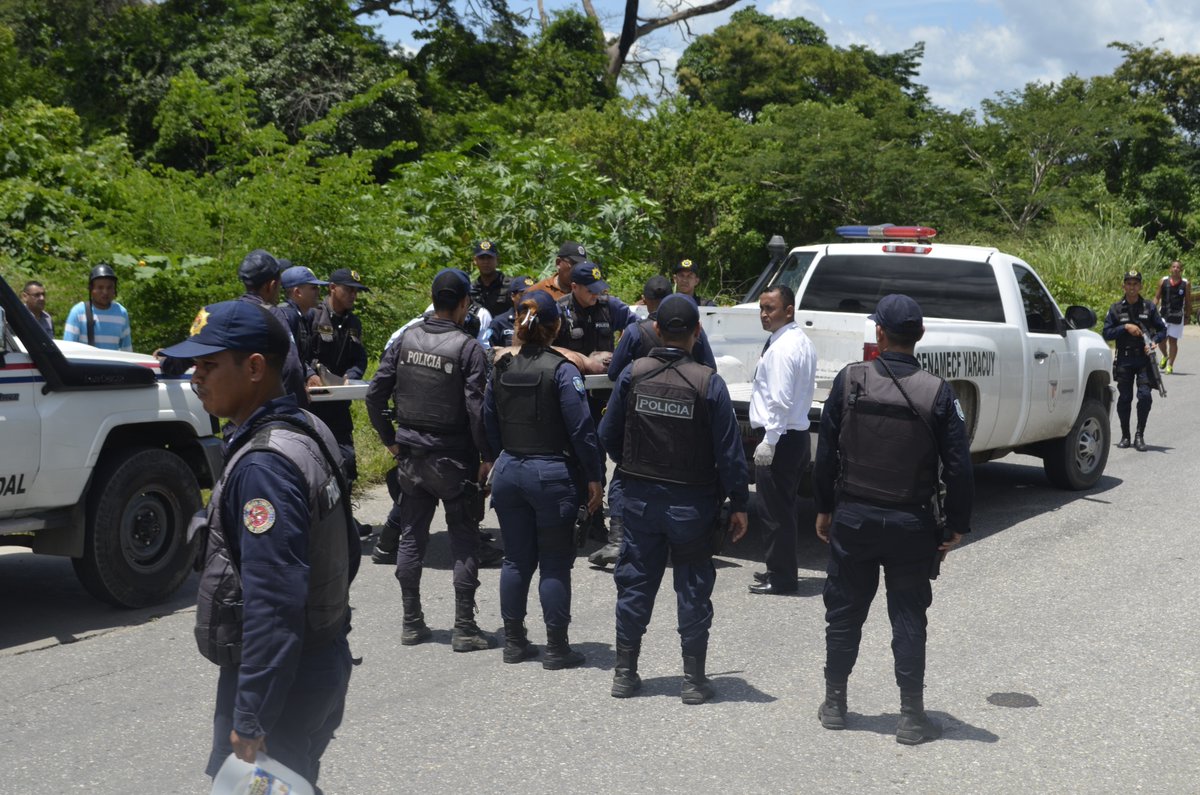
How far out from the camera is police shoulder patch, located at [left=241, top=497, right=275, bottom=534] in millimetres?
3129

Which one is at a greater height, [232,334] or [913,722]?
[232,334]

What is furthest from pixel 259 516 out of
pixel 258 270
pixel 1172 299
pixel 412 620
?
pixel 1172 299

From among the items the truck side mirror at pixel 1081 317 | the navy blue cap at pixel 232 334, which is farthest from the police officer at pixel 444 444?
the truck side mirror at pixel 1081 317

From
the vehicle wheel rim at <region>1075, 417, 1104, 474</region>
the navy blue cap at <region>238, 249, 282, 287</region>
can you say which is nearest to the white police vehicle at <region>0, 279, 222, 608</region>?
the navy blue cap at <region>238, 249, 282, 287</region>

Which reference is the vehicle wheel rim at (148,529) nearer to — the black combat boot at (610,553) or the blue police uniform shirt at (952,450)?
the black combat boot at (610,553)

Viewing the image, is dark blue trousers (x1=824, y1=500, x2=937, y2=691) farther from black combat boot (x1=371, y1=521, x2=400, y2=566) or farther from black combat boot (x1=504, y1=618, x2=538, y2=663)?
black combat boot (x1=371, y1=521, x2=400, y2=566)

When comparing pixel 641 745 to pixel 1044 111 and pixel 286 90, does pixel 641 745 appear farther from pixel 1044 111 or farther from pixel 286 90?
pixel 1044 111

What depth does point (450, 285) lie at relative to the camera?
662 cm

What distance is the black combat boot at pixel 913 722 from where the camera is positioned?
5.35m

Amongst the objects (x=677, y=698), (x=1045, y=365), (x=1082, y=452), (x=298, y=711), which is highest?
(x=1045, y=365)

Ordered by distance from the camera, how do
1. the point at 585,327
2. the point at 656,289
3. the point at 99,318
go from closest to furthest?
the point at 656,289
the point at 585,327
the point at 99,318

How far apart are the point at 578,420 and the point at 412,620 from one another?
4.84 feet

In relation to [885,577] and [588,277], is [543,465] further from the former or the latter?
[588,277]

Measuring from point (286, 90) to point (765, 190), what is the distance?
11023 millimetres
